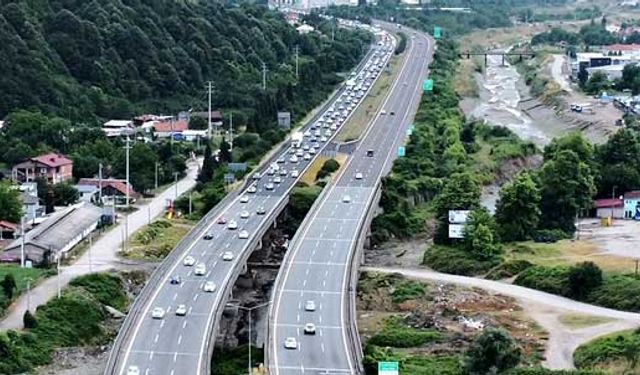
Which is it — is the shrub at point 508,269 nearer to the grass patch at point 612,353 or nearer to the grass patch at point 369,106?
the grass patch at point 612,353

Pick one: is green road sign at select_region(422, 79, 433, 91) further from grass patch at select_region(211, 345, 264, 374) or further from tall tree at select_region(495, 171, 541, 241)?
grass patch at select_region(211, 345, 264, 374)

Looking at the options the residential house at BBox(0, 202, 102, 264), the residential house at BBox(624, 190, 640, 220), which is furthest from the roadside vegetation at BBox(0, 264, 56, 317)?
the residential house at BBox(624, 190, 640, 220)

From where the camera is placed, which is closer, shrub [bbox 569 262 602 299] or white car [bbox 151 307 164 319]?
white car [bbox 151 307 164 319]

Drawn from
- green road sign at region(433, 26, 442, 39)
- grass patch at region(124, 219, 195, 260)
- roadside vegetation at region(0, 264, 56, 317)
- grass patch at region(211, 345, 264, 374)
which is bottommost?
grass patch at region(211, 345, 264, 374)

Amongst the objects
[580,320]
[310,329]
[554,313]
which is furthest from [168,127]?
[310,329]

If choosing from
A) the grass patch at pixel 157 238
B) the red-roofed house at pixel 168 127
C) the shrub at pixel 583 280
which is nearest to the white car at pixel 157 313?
the grass patch at pixel 157 238

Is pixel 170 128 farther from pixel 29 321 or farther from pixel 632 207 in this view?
pixel 29 321
